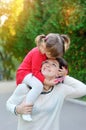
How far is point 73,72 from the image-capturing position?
19469mm

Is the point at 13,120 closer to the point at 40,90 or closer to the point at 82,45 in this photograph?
the point at 82,45

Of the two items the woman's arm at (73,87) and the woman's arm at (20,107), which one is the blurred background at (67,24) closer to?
the woman's arm at (73,87)

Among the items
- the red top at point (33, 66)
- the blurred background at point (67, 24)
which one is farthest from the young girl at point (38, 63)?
the blurred background at point (67, 24)

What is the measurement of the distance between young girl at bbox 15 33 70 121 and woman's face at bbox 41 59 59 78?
0.03m

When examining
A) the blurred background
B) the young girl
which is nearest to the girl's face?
the young girl

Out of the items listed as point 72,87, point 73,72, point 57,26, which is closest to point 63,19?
point 57,26

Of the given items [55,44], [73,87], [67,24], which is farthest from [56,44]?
[67,24]

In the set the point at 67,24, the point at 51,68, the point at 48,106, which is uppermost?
the point at 51,68

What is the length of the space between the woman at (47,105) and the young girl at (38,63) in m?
0.04

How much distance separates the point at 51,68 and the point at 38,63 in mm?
83

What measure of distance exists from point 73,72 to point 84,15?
7.80 ft

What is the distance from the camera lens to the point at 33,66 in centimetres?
305

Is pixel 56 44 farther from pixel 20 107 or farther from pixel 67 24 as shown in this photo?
pixel 67 24

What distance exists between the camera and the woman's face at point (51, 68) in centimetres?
303
